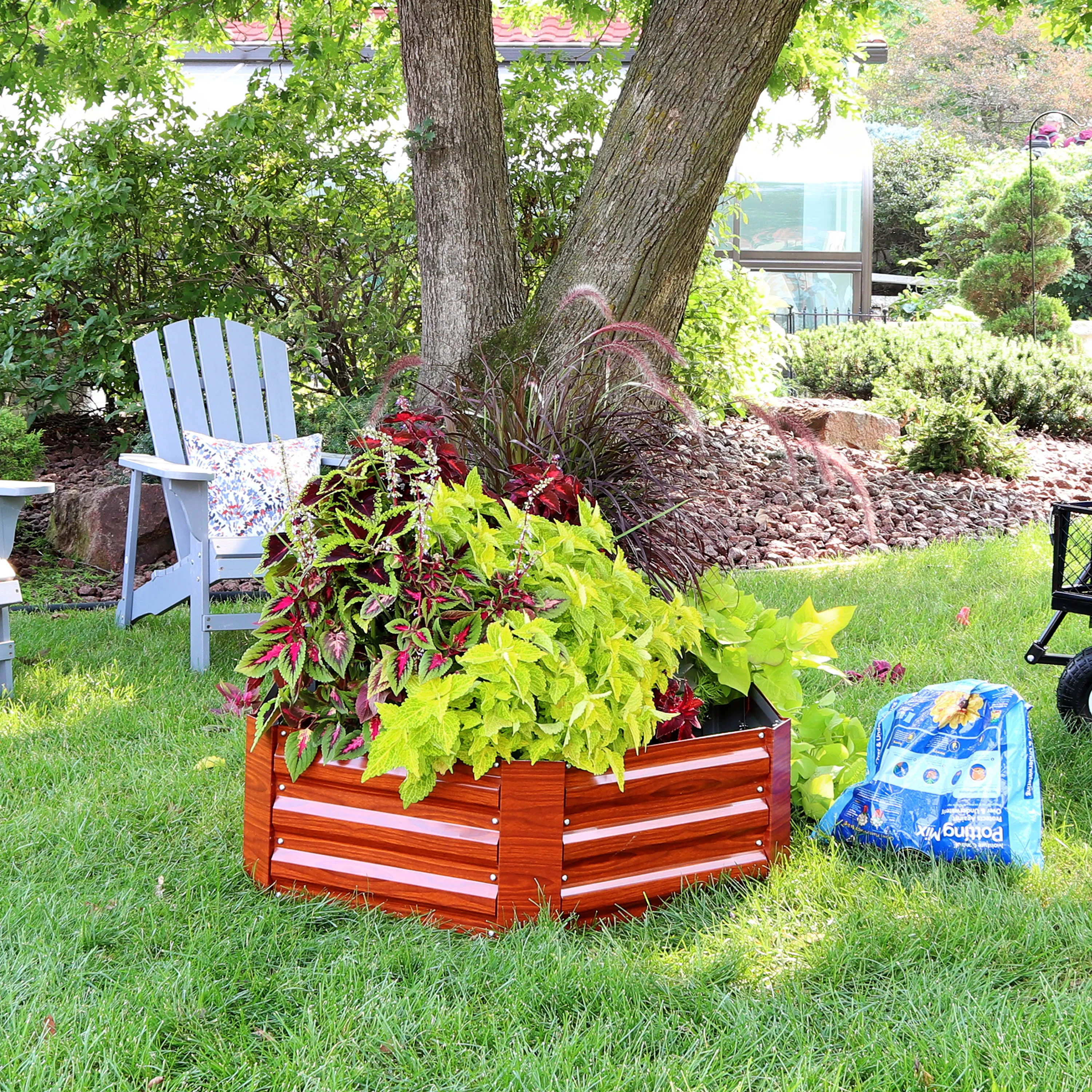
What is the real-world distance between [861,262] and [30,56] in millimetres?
9193

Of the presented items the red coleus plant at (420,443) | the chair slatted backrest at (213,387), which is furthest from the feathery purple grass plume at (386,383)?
the chair slatted backrest at (213,387)

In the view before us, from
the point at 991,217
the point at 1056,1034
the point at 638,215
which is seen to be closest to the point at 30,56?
the point at 638,215

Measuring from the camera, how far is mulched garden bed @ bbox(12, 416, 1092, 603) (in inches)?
195

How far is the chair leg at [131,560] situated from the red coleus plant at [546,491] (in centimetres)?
238

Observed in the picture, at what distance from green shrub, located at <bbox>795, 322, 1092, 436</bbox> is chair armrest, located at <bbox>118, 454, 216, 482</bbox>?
5.33 meters

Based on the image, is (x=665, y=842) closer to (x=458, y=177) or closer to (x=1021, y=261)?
(x=458, y=177)

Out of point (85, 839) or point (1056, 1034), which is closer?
point (1056, 1034)

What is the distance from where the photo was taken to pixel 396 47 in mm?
5656

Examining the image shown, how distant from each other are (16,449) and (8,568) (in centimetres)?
229

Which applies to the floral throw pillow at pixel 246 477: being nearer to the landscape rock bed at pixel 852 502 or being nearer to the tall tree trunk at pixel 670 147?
the tall tree trunk at pixel 670 147

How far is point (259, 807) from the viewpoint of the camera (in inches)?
75.2

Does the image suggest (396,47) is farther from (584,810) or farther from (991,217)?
(991,217)

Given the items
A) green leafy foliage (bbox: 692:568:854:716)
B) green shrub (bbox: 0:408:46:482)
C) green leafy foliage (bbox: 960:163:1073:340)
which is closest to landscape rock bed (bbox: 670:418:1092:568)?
green leafy foliage (bbox: 692:568:854:716)

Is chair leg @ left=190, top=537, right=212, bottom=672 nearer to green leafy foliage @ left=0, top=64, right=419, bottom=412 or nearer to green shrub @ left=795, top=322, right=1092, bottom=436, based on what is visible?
green leafy foliage @ left=0, top=64, right=419, bottom=412
